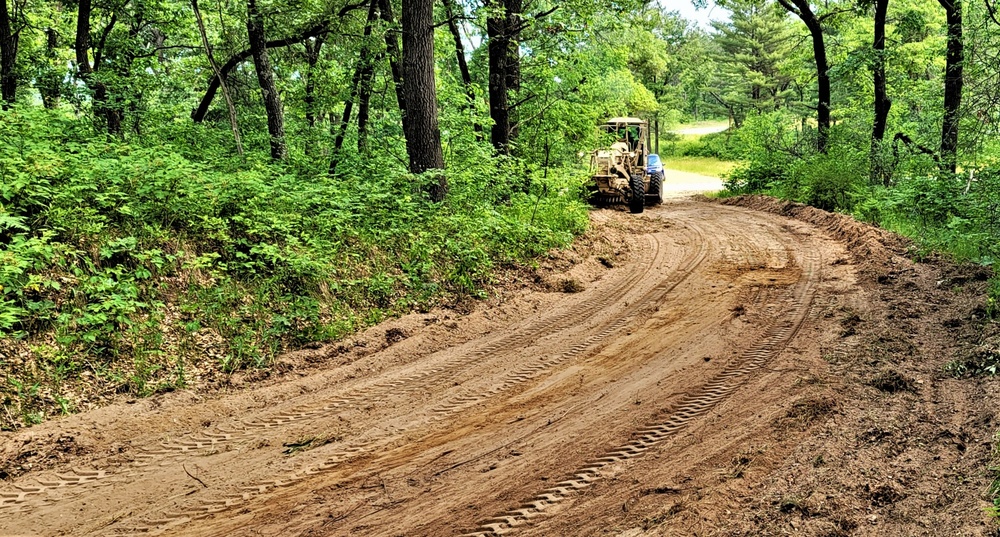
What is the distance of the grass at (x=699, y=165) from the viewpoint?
40375mm

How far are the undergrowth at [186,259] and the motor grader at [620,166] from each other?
315 inches

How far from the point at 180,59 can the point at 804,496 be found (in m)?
19.3

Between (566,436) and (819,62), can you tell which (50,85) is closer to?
(566,436)

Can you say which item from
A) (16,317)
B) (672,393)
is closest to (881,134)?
(672,393)

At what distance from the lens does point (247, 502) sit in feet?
12.1

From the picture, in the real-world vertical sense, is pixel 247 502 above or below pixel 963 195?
below

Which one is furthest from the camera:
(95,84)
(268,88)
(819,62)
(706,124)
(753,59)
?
(706,124)

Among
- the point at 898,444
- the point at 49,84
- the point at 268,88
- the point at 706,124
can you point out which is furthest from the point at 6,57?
the point at 706,124

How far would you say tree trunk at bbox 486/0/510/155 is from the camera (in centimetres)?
1213

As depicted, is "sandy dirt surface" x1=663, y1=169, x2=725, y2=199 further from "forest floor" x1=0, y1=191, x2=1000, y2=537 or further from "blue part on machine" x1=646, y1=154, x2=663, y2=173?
"forest floor" x1=0, y1=191, x2=1000, y2=537

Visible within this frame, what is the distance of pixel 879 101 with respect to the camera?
53.2 feet

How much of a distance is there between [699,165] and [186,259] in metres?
43.1

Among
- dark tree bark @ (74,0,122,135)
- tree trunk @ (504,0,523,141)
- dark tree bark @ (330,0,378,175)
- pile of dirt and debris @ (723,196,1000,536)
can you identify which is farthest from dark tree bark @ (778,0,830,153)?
dark tree bark @ (74,0,122,135)

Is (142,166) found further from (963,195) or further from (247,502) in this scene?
(963,195)
